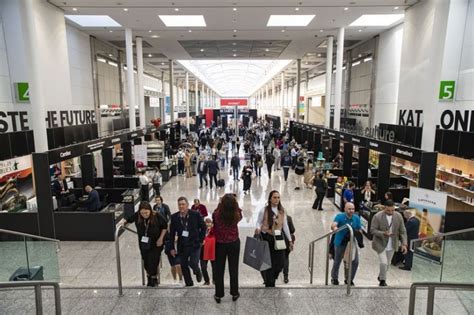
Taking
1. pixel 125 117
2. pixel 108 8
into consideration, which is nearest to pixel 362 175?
pixel 108 8

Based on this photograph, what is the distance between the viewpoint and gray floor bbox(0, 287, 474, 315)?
11.5 feet

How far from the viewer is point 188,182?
14859mm

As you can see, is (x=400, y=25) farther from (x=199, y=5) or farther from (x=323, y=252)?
(x=323, y=252)

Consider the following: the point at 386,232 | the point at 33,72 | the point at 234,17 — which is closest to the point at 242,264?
the point at 386,232

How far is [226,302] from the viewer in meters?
3.66

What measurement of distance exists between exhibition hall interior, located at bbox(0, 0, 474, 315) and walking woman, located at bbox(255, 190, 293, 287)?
0.02 m

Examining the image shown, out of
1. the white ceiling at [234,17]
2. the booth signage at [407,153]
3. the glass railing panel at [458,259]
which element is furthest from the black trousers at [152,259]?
the white ceiling at [234,17]

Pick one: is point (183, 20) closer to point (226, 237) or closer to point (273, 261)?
point (273, 261)

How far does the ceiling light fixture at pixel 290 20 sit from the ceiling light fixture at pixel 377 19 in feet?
7.29

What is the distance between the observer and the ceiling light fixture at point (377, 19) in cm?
1434

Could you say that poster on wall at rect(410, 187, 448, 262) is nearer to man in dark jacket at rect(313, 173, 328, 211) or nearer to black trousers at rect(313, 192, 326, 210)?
man in dark jacket at rect(313, 173, 328, 211)

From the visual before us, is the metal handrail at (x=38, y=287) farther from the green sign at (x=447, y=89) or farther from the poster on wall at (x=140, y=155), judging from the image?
the green sign at (x=447, y=89)

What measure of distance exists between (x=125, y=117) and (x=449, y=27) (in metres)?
18.9

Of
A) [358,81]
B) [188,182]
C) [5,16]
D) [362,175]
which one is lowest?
[188,182]
